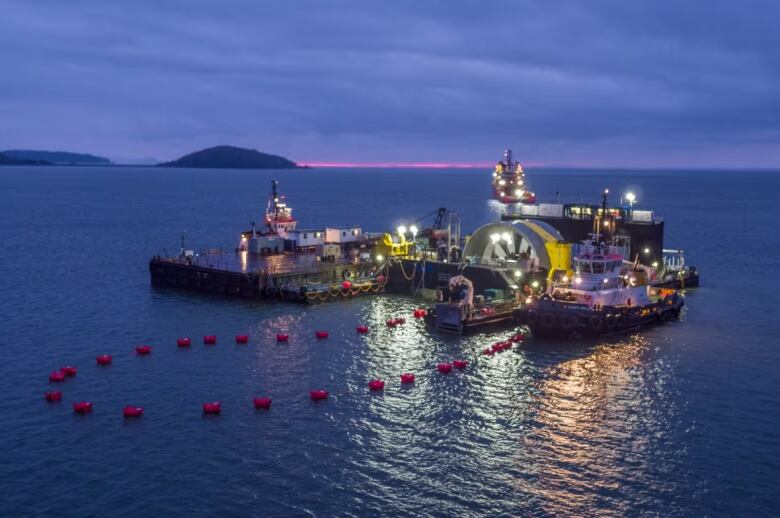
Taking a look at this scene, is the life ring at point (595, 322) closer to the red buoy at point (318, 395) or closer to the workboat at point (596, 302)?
the workboat at point (596, 302)

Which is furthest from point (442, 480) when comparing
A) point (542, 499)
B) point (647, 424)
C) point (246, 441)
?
point (647, 424)

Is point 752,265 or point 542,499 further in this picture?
point 752,265

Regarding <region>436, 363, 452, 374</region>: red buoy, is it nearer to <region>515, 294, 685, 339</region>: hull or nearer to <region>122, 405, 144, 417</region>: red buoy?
<region>515, 294, 685, 339</region>: hull

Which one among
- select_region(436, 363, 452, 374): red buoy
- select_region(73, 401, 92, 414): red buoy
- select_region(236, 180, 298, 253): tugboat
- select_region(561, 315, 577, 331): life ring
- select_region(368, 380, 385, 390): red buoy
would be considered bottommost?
select_region(73, 401, 92, 414): red buoy

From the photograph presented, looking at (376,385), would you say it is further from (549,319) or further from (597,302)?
(597,302)

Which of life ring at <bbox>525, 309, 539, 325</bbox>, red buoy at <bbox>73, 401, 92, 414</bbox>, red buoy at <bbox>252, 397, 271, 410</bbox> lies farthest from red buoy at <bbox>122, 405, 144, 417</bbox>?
life ring at <bbox>525, 309, 539, 325</bbox>

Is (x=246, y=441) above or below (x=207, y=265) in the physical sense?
below

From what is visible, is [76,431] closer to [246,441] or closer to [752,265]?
[246,441]

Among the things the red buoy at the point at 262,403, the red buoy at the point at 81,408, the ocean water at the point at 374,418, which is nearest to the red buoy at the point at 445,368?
the ocean water at the point at 374,418
